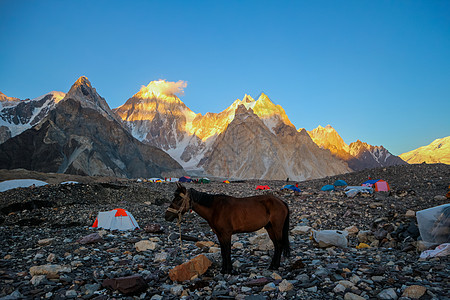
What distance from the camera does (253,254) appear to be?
859 centimetres

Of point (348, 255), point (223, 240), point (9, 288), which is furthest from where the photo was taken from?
point (348, 255)

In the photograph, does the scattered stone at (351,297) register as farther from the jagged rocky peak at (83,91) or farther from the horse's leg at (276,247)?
the jagged rocky peak at (83,91)

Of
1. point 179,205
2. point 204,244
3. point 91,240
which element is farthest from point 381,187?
point 91,240

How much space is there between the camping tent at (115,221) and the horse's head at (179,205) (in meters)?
6.80

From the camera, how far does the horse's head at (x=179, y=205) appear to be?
22.7 feet

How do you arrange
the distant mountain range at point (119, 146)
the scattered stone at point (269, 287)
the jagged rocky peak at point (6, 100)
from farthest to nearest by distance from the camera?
the jagged rocky peak at point (6, 100) → the distant mountain range at point (119, 146) → the scattered stone at point (269, 287)

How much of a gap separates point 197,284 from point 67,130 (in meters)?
107

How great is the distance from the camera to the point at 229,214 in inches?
272

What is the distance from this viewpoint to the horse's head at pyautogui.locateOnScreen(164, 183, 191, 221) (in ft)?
22.7

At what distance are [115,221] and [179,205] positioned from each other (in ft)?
24.0

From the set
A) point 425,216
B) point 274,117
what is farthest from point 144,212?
point 274,117

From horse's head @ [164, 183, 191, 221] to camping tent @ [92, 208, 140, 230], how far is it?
22.3 feet

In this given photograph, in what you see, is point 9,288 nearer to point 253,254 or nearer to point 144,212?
point 253,254

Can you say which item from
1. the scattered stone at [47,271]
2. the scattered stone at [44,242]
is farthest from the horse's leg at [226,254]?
the scattered stone at [44,242]
